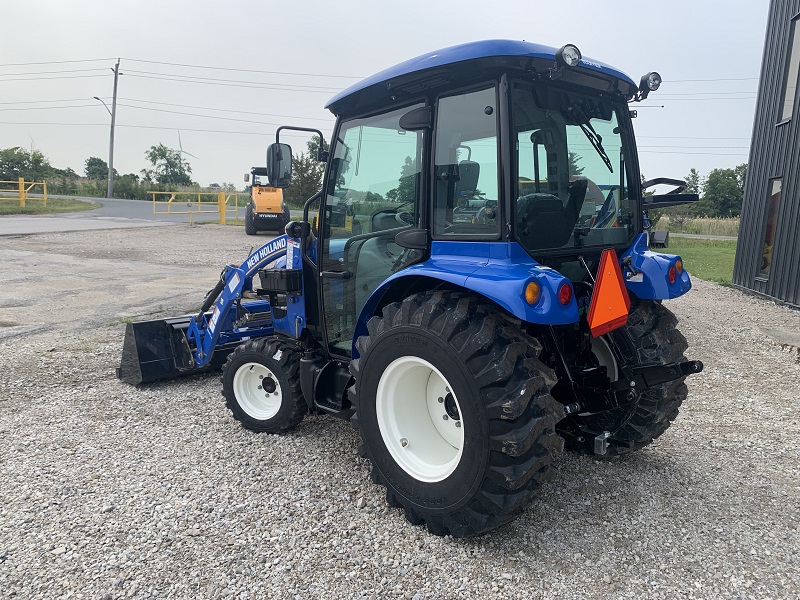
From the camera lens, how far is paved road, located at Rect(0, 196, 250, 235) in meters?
19.6

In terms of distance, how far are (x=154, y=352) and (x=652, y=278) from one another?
157 inches

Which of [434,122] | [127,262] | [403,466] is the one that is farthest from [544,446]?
[127,262]

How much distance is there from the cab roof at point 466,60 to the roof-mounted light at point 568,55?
9 centimetres

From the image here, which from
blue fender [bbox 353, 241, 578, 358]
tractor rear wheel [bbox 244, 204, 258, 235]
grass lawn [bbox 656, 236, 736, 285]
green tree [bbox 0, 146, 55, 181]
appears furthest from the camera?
green tree [bbox 0, 146, 55, 181]

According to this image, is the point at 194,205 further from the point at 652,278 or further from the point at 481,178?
the point at 652,278

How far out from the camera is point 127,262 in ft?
44.4

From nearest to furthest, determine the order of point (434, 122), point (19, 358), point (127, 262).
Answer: point (434, 122) → point (19, 358) → point (127, 262)

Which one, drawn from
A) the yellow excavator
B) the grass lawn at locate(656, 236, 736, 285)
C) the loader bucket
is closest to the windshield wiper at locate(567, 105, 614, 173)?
the loader bucket

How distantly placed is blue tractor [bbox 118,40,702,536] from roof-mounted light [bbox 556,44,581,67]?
0.01 m

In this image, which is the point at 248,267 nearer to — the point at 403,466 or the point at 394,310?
the point at 394,310

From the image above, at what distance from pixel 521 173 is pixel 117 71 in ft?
142

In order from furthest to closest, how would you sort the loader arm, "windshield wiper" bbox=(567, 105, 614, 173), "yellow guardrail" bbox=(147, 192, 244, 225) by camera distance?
"yellow guardrail" bbox=(147, 192, 244, 225)
the loader arm
"windshield wiper" bbox=(567, 105, 614, 173)

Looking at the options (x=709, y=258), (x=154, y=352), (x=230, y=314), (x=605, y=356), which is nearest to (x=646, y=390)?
(x=605, y=356)

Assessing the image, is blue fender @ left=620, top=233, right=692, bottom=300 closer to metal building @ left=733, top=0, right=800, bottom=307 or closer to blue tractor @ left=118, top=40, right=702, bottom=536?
blue tractor @ left=118, top=40, right=702, bottom=536
